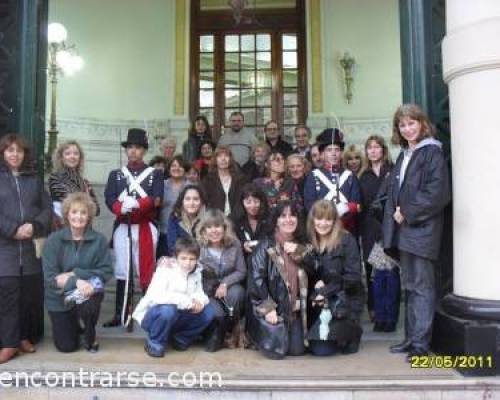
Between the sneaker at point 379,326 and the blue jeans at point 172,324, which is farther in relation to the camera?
the sneaker at point 379,326

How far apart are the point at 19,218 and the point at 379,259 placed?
9.06 feet

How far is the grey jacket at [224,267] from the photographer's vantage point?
4336 millimetres

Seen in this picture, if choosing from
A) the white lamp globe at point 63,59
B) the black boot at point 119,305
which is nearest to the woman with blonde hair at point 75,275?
the black boot at point 119,305

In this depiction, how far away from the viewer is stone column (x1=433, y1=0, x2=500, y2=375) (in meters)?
3.49

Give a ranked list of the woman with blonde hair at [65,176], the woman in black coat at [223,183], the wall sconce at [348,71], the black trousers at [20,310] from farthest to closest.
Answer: the wall sconce at [348,71]
the woman in black coat at [223,183]
the woman with blonde hair at [65,176]
the black trousers at [20,310]

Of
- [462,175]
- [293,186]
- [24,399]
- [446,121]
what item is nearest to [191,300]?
[24,399]

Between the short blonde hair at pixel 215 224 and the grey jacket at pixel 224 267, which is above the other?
the short blonde hair at pixel 215 224

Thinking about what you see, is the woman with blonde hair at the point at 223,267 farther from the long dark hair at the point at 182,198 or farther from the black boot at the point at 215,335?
the long dark hair at the point at 182,198

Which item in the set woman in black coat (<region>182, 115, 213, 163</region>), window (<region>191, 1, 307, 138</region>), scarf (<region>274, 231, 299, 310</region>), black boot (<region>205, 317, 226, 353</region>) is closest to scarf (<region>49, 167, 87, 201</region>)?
black boot (<region>205, 317, 226, 353</region>)

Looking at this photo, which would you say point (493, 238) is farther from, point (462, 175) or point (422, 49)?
point (422, 49)

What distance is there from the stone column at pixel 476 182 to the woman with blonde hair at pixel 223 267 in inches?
58.2

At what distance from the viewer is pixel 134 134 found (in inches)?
201

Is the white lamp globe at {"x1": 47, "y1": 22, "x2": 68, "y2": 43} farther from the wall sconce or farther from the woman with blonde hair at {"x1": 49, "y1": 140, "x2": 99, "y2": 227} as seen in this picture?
the wall sconce

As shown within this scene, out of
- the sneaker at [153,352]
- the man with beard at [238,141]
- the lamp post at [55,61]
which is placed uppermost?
the lamp post at [55,61]
